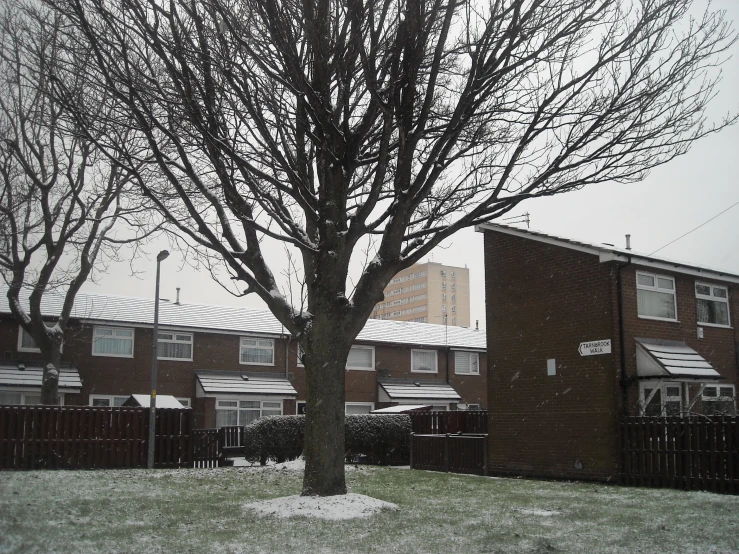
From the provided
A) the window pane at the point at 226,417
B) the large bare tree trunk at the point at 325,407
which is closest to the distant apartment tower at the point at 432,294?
the window pane at the point at 226,417

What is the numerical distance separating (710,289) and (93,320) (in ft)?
77.2

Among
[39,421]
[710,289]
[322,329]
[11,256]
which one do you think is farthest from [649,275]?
[11,256]

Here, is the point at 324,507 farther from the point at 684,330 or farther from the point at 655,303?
the point at 684,330

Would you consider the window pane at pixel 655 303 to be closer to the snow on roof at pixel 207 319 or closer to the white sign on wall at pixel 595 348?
the white sign on wall at pixel 595 348

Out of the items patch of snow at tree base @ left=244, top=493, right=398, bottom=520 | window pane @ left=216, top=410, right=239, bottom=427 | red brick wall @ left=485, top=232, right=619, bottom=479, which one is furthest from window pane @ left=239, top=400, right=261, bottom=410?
patch of snow at tree base @ left=244, top=493, right=398, bottom=520

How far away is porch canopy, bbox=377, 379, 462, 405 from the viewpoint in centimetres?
3831

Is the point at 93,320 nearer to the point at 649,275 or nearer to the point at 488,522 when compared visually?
the point at 649,275

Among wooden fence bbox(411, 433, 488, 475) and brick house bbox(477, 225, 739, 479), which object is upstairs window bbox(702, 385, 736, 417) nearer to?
brick house bbox(477, 225, 739, 479)

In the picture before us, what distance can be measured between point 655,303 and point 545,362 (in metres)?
3.07

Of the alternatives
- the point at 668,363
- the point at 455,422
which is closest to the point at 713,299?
the point at 668,363

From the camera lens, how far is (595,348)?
17.5m

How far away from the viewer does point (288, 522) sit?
9.58 m

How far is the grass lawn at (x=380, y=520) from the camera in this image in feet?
26.9

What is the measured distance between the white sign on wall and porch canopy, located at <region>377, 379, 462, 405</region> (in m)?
21.0
